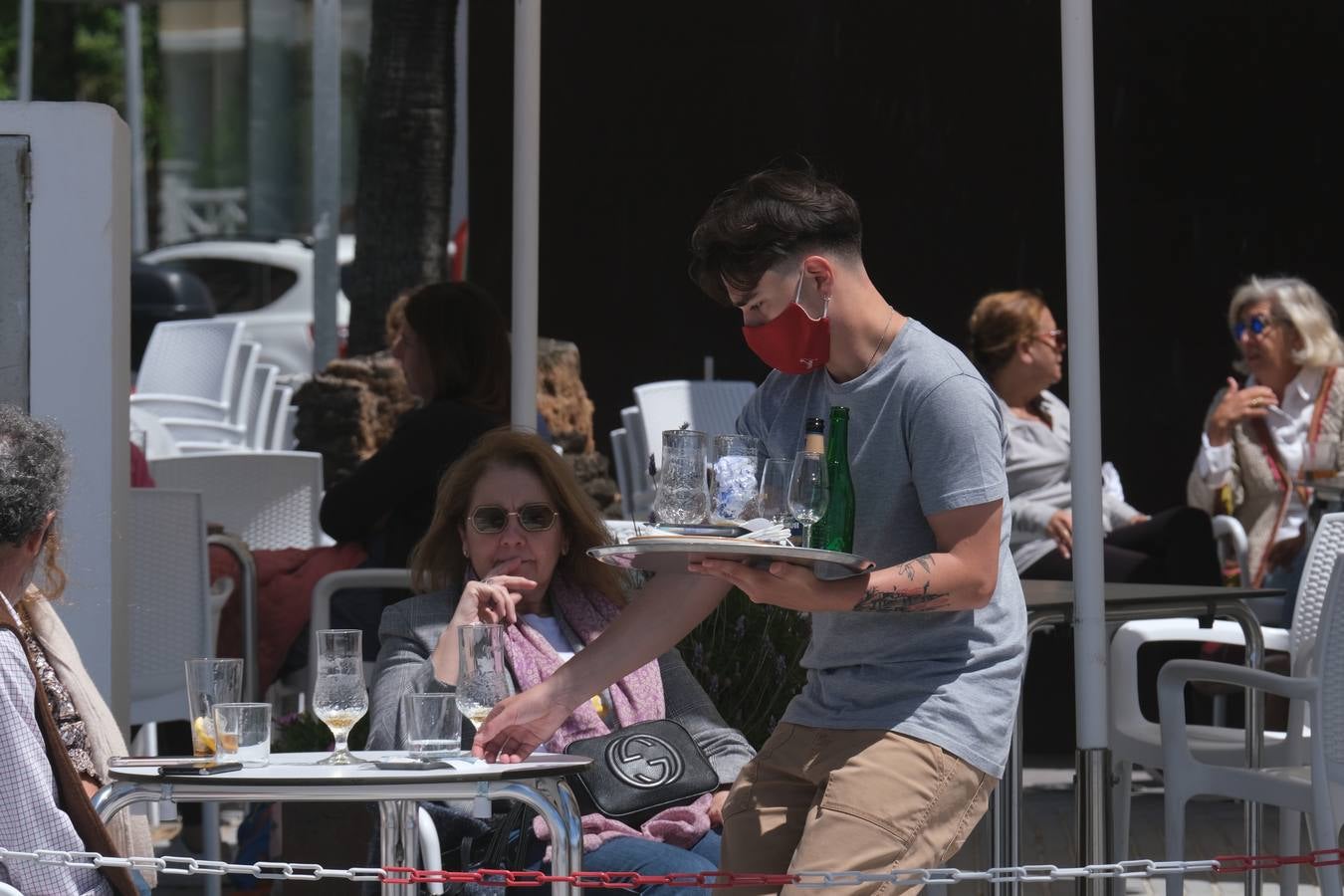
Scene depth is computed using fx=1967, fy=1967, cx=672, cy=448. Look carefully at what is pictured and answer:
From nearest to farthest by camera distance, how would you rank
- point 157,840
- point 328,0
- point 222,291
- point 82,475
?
point 82,475
point 157,840
point 328,0
point 222,291

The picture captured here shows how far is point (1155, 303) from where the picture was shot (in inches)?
301

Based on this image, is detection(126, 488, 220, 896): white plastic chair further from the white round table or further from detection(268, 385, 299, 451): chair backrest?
detection(268, 385, 299, 451): chair backrest

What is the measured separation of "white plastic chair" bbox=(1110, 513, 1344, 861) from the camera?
4883 mm

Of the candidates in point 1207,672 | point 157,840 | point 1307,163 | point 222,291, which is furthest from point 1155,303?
point 222,291

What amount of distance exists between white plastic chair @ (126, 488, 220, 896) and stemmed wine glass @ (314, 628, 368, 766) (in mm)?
2216

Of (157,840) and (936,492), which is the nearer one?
(936,492)

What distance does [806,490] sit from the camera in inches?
107

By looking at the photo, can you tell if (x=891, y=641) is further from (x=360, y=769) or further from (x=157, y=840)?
(x=157, y=840)

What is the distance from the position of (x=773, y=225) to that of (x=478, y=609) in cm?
111

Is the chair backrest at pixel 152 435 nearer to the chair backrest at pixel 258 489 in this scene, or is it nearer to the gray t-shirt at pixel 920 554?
the chair backrest at pixel 258 489

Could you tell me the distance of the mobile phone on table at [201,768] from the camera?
283cm

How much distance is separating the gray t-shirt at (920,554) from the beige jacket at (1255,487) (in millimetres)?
4097

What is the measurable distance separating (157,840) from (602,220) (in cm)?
338

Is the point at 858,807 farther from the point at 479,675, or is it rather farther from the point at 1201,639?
the point at 1201,639
